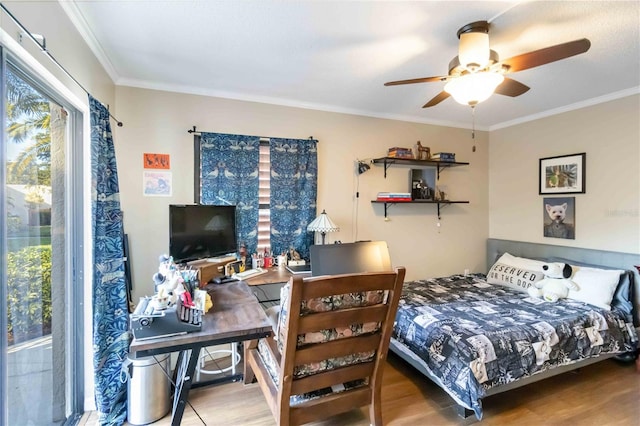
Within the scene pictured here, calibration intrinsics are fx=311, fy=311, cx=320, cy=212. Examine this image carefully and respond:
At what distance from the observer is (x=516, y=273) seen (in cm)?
339

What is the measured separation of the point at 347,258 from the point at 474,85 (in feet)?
4.77

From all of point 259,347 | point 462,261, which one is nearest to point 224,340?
point 259,347

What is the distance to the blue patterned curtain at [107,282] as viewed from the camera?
1.98 m

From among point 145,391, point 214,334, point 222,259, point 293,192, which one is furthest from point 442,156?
point 145,391

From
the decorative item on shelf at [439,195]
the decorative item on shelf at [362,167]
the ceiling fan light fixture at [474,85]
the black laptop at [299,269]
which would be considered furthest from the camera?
the decorative item on shelf at [439,195]

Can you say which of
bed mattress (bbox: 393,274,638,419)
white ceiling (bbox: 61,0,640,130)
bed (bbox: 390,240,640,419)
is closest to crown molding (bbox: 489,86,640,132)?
white ceiling (bbox: 61,0,640,130)

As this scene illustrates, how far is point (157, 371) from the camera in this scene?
2072 millimetres

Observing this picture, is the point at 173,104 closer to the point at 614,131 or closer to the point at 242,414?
the point at 242,414

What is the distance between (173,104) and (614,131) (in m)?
4.35

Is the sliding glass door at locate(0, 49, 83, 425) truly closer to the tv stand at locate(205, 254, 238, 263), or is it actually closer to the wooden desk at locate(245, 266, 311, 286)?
the tv stand at locate(205, 254, 238, 263)

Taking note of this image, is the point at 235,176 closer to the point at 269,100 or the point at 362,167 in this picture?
the point at 269,100

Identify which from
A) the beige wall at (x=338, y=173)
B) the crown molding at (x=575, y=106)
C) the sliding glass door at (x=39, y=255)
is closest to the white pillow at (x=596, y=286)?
the beige wall at (x=338, y=173)

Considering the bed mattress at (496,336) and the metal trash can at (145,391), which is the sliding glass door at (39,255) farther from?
the bed mattress at (496,336)

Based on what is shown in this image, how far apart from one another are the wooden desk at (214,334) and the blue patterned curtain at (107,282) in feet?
1.79
